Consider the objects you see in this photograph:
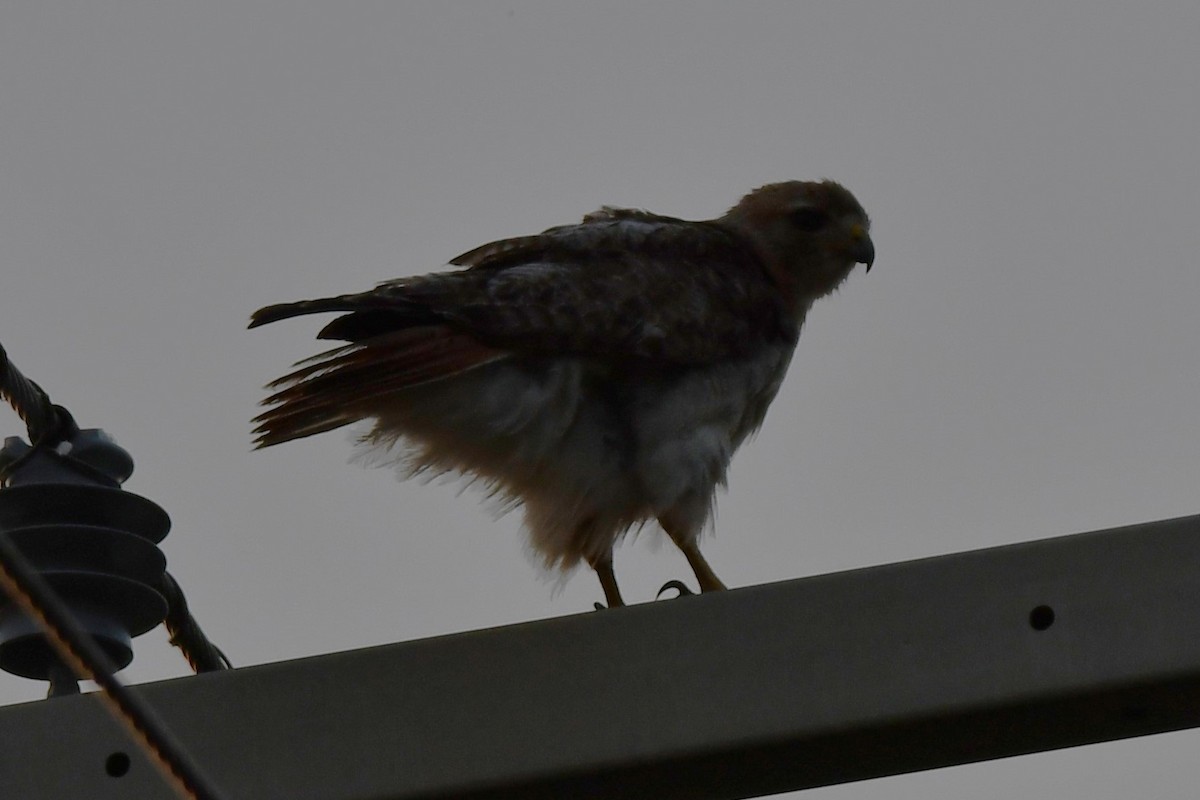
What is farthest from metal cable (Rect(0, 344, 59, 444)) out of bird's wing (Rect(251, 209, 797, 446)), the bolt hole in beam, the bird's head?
the bird's head

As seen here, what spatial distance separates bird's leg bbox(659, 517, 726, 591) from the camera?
4.31 meters

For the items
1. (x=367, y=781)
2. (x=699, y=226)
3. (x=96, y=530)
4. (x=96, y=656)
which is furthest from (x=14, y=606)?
(x=699, y=226)

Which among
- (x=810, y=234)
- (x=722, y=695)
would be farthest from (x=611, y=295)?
(x=722, y=695)

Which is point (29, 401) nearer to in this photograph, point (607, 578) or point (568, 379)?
point (568, 379)

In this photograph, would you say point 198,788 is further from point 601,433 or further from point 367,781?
point 601,433

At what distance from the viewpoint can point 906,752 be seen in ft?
7.47

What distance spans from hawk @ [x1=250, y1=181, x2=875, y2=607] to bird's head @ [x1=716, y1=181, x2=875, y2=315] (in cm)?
46

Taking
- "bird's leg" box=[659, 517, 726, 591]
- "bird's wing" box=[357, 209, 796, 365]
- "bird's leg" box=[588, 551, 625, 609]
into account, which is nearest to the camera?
"bird's wing" box=[357, 209, 796, 365]

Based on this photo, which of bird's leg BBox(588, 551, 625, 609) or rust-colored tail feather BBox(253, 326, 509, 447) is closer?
rust-colored tail feather BBox(253, 326, 509, 447)

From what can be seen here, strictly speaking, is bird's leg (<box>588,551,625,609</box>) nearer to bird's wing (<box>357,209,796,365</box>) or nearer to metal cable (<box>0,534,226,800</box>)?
bird's wing (<box>357,209,796,365</box>)

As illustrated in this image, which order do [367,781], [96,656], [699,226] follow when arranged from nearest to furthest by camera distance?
[96,656], [367,781], [699,226]

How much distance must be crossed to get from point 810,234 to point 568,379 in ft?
4.68

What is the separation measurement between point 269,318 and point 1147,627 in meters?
1.85

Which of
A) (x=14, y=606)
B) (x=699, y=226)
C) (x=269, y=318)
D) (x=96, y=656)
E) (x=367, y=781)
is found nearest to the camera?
(x=96, y=656)
